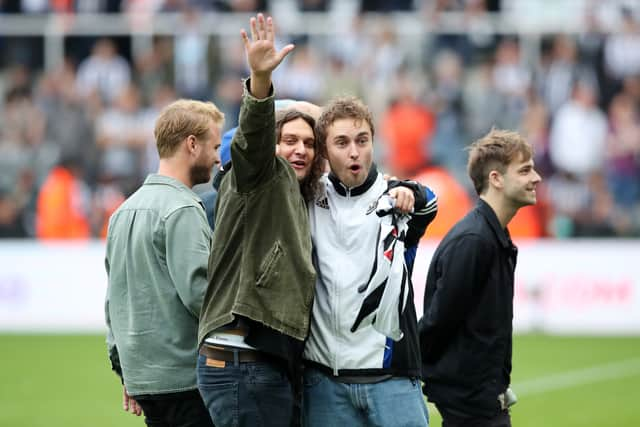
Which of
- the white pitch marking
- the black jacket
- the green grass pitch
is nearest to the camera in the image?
the black jacket

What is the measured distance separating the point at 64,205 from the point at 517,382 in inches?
352

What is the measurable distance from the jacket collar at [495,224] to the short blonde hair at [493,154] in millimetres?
165

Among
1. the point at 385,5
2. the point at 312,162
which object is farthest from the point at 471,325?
the point at 385,5

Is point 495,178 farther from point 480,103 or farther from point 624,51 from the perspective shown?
point 624,51

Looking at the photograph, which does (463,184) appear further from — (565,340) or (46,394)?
(46,394)

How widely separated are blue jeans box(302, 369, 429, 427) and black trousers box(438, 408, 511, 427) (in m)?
0.83

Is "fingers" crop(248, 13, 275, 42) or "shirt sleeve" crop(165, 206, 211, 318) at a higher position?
"fingers" crop(248, 13, 275, 42)

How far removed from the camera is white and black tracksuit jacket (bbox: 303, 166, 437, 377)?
5098mm

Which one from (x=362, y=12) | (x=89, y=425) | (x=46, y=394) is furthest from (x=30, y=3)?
(x=89, y=425)

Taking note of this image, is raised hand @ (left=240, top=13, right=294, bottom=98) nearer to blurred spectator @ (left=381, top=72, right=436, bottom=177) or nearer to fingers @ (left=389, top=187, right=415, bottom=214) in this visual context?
fingers @ (left=389, top=187, right=415, bottom=214)

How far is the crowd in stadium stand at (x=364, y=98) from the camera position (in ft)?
60.8

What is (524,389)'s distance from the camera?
12.2m

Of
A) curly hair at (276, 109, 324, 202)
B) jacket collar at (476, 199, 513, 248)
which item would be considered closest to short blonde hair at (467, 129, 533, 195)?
jacket collar at (476, 199, 513, 248)

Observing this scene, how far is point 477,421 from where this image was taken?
5930 mm
